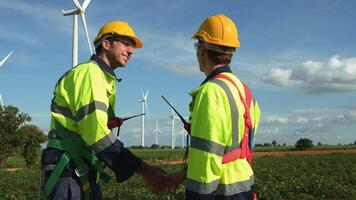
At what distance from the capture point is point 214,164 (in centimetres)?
331

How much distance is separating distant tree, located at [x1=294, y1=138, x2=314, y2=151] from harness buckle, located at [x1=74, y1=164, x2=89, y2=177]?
87.1m

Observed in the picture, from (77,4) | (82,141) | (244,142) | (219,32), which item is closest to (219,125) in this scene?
(244,142)

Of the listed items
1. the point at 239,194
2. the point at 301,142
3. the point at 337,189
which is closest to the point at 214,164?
the point at 239,194

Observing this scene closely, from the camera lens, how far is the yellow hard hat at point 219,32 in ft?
12.5

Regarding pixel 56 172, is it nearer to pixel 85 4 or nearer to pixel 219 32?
pixel 219 32

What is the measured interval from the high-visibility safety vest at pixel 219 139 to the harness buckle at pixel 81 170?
1047 mm

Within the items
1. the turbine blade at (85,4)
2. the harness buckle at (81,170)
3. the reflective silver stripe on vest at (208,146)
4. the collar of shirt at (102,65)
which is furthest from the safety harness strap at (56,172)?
the turbine blade at (85,4)

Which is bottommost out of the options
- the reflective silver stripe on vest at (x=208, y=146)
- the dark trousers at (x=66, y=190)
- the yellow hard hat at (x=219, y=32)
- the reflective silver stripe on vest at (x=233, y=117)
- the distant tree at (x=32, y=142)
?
the dark trousers at (x=66, y=190)

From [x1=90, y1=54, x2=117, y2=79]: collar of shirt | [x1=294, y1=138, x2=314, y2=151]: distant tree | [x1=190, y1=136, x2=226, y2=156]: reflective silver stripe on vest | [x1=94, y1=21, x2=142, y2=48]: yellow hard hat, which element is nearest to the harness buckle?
[x1=90, y1=54, x2=117, y2=79]: collar of shirt

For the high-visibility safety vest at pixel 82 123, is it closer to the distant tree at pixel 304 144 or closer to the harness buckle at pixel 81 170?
the harness buckle at pixel 81 170

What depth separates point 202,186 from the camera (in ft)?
10.8

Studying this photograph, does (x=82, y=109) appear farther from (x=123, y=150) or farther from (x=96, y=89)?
(x=123, y=150)

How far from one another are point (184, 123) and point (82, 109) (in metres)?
0.89

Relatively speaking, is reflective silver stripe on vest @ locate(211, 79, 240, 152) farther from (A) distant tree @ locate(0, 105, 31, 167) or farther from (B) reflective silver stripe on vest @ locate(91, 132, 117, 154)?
(A) distant tree @ locate(0, 105, 31, 167)
